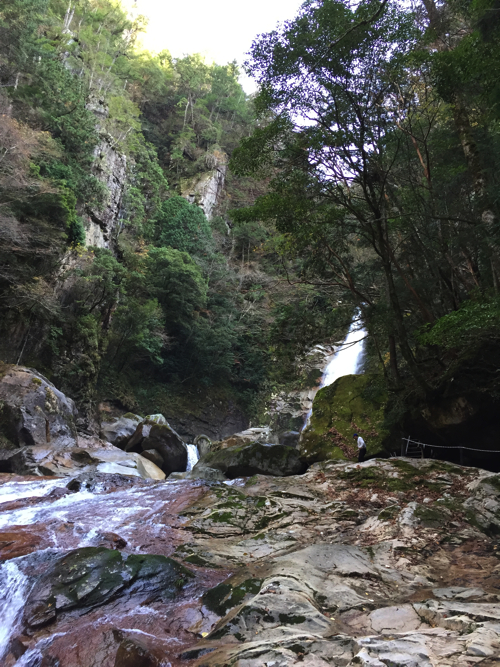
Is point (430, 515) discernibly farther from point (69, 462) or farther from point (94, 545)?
point (69, 462)

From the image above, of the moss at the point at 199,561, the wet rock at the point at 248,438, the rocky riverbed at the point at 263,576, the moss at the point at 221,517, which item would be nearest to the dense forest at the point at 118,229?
the moss at the point at 221,517

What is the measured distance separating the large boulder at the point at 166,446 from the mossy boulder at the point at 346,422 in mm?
6576

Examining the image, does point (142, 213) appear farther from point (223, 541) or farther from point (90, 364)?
point (223, 541)

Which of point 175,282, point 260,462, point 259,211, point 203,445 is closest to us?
point 259,211

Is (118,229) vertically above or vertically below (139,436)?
above

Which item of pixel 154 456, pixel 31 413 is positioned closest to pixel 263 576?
pixel 31 413

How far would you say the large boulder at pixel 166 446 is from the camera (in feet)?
53.3

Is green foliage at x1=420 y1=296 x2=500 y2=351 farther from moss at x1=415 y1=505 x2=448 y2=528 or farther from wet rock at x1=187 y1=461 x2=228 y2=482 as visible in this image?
wet rock at x1=187 y1=461 x2=228 y2=482

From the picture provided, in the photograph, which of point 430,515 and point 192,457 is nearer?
point 430,515

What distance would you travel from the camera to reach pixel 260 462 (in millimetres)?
11617

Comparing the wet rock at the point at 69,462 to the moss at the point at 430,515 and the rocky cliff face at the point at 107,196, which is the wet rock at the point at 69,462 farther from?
the rocky cliff face at the point at 107,196

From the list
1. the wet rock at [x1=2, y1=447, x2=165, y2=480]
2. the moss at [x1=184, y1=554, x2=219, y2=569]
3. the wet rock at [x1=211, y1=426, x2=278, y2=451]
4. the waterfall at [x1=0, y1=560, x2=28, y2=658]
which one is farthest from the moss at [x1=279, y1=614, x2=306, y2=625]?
the wet rock at [x1=211, y1=426, x2=278, y2=451]

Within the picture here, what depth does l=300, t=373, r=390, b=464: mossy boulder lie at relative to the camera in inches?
449

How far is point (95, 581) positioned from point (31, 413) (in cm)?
978
